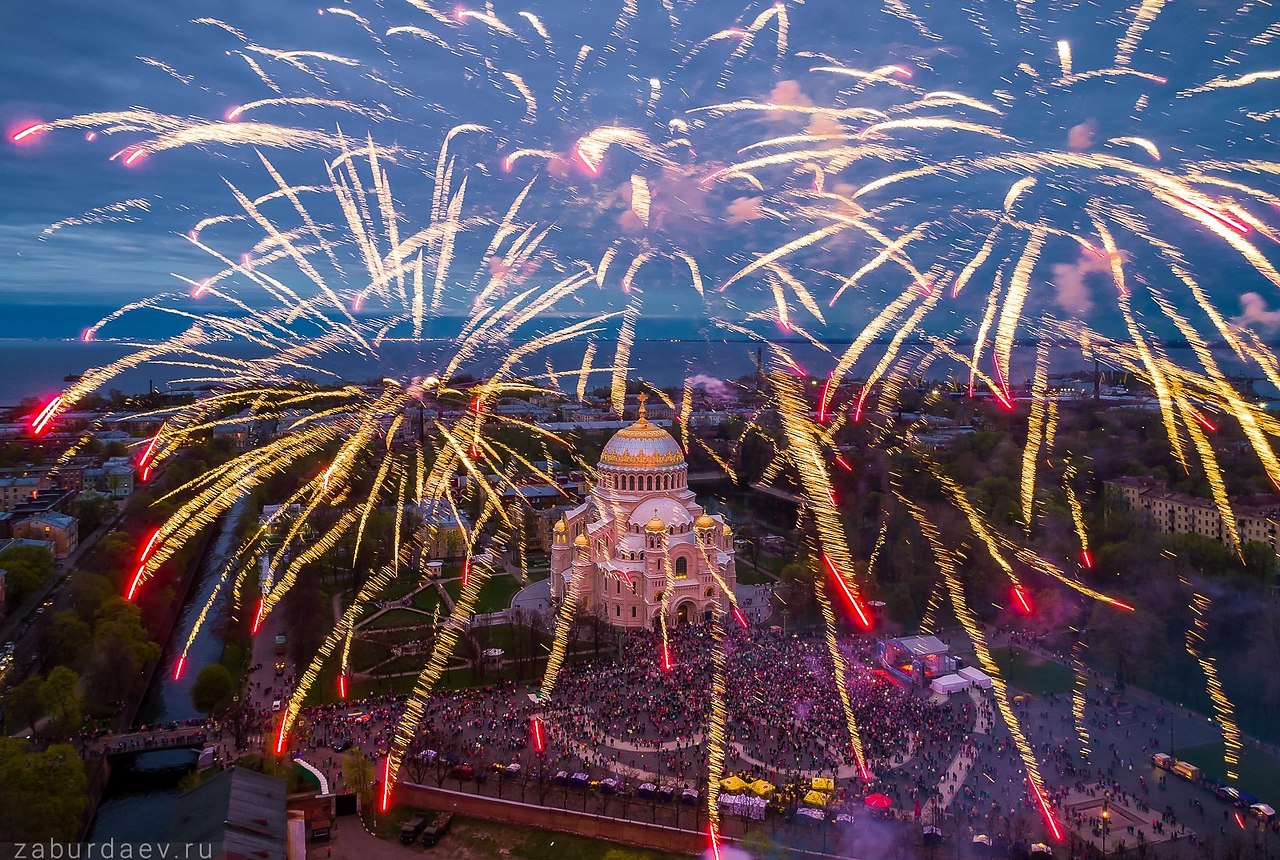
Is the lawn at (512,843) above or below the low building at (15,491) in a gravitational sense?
below

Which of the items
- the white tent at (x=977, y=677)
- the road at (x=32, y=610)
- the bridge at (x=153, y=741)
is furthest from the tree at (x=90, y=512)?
the white tent at (x=977, y=677)

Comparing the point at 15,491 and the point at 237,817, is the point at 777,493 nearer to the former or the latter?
the point at 15,491

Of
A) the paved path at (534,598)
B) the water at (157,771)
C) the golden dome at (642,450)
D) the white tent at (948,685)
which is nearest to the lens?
the water at (157,771)

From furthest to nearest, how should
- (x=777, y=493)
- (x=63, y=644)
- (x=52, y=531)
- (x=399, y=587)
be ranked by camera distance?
(x=777, y=493) < (x=52, y=531) < (x=399, y=587) < (x=63, y=644)

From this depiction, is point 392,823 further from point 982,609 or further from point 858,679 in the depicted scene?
point 982,609

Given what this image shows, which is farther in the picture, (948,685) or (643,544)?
(643,544)

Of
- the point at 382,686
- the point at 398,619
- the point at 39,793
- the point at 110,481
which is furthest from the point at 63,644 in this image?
the point at 110,481

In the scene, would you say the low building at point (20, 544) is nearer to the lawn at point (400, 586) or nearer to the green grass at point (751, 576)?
the lawn at point (400, 586)
